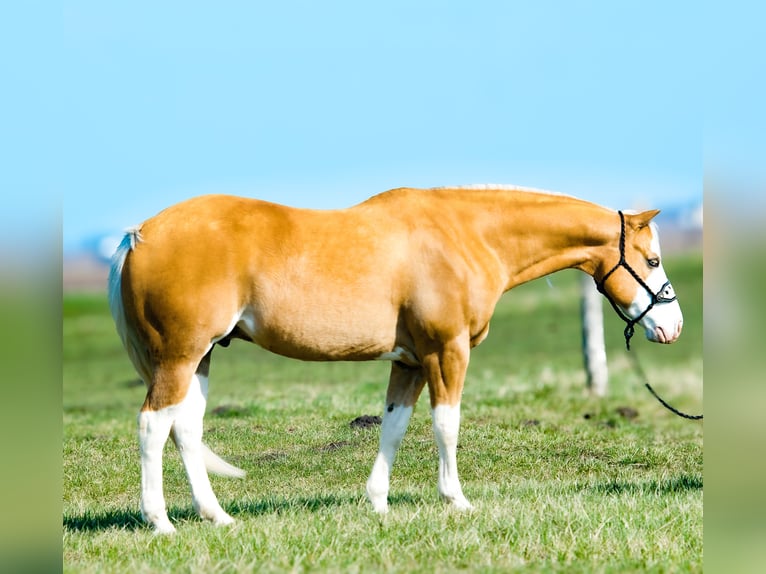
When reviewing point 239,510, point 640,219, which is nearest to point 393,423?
point 239,510

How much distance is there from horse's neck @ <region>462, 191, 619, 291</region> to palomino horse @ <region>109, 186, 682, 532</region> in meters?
0.01

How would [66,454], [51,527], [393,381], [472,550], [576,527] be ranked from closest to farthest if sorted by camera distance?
[51,527], [472,550], [576,527], [393,381], [66,454]

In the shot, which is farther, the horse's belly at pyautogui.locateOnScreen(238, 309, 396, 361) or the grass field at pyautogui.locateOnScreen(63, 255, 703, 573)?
the horse's belly at pyautogui.locateOnScreen(238, 309, 396, 361)

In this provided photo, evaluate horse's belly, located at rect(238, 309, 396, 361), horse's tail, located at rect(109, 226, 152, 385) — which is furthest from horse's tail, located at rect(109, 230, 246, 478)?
horse's belly, located at rect(238, 309, 396, 361)

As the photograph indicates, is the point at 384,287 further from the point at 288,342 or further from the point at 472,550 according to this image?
the point at 472,550

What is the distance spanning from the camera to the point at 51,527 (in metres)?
3.32

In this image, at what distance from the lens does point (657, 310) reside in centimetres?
693

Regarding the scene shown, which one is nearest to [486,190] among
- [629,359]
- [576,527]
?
[576,527]

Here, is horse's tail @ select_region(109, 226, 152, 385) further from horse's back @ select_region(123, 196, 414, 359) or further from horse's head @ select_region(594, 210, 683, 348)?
horse's head @ select_region(594, 210, 683, 348)

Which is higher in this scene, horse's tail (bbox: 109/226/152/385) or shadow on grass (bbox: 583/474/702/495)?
horse's tail (bbox: 109/226/152/385)

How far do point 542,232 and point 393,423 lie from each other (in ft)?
6.14

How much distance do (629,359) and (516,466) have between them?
12935mm

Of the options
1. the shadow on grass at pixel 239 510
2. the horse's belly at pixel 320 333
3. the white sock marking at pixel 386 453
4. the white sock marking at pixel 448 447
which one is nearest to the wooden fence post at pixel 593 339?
the shadow on grass at pixel 239 510

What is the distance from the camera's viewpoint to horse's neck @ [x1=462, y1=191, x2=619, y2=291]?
677cm
